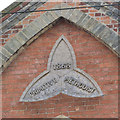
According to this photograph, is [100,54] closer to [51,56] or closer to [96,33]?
[96,33]

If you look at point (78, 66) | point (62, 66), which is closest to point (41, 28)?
point (62, 66)

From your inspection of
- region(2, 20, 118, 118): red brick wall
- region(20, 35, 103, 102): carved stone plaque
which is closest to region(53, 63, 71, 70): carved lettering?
region(20, 35, 103, 102): carved stone plaque

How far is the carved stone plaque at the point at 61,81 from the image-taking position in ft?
20.2

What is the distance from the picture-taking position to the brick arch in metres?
6.39

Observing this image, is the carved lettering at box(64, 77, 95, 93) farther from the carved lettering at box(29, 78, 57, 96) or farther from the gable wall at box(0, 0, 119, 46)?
the gable wall at box(0, 0, 119, 46)

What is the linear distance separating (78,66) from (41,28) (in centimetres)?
117

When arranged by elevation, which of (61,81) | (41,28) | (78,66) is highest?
(41,28)

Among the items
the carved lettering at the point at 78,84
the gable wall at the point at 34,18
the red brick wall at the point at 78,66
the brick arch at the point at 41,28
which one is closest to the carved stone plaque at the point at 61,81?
the carved lettering at the point at 78,84

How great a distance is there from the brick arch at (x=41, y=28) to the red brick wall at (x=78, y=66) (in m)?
0.14

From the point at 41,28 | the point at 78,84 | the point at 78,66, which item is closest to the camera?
the point at 78,84

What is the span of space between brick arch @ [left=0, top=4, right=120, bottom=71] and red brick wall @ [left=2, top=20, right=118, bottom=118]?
14cm

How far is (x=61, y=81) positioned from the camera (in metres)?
6.28

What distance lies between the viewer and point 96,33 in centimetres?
631

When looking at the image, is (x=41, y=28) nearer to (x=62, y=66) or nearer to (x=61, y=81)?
(x=62, y=66)
